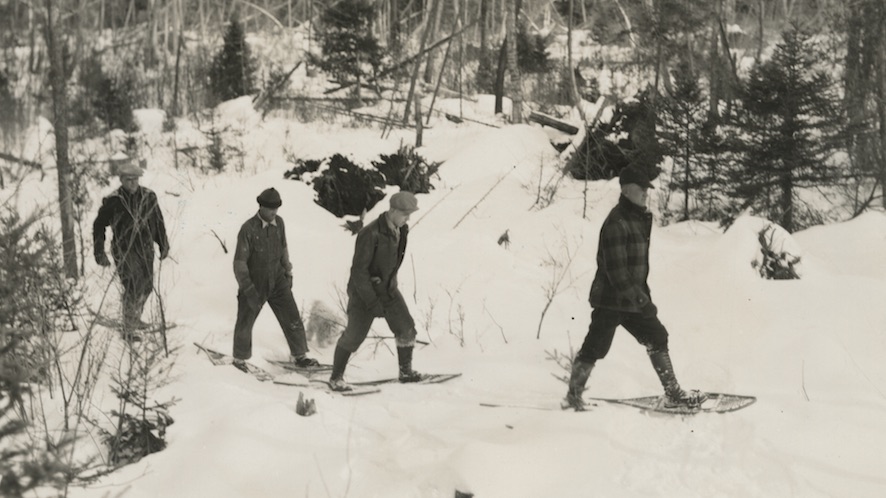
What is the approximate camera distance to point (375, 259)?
5.92 metres

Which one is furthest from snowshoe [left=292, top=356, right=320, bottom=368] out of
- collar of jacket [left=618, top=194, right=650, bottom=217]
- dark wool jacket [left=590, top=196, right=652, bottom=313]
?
collar of jacket [left=618, top=194, right=650, bottom=217]

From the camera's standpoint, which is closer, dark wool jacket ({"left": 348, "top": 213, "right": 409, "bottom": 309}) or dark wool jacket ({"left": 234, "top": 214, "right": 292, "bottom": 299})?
dark wool jacket ({"left": 348, "top": 213, "right": 409, "bottom": 309})

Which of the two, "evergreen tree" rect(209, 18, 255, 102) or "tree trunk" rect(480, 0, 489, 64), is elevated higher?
"tree trunk" rect(480, 0, 489, 64)

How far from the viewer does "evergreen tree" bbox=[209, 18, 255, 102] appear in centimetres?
2459

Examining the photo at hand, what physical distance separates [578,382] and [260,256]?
2899mm

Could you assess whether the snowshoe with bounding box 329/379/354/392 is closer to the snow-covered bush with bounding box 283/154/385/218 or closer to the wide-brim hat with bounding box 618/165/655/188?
the wide-brim hat with bounding box 618/165/655/188

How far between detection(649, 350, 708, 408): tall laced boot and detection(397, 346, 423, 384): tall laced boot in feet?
6.40

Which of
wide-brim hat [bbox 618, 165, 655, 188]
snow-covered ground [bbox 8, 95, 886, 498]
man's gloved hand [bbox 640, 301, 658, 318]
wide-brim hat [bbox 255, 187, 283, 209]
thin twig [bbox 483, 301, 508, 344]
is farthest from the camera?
thin twig [bbox 483, 301, 508, 344]

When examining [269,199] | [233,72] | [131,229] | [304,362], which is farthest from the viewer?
[233,72]

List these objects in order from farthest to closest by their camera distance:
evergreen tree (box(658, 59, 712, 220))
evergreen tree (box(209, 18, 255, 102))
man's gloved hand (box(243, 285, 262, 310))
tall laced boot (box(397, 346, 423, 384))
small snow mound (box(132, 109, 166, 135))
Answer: evergreen tree (box(209, 18, 255, 102))
small snow mound (box(132, 109, 166, 135))
evergreen tree (box(658, 59, 712, 220))
man's gloved hand (box(243, 285, 262, 310))
tall laced boot (box(397, 346, 423, 384))

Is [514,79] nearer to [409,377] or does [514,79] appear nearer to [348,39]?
[348,39]

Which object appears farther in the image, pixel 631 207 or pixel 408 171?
pixel 408 171

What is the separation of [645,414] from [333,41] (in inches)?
715

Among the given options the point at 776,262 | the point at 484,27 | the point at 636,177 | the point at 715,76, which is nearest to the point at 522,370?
the point at 636,177
